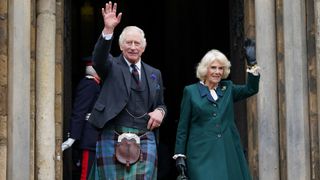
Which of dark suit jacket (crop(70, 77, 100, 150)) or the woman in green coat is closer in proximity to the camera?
the woman in green coat

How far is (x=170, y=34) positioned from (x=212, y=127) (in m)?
5.46

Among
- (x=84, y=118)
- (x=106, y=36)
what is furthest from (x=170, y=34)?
(x=106, y=36)

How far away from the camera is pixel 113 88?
6504mm

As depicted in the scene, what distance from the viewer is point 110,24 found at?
6.25m

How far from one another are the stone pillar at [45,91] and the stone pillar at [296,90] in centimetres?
190

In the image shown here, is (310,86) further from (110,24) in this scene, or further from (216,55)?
(110,24)

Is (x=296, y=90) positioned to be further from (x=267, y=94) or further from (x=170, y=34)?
(x=170, y=34)

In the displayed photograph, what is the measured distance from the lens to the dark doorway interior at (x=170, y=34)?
1121 centimetres

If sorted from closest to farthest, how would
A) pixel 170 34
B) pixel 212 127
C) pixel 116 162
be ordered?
pixel 116 162
pixel 212 127
pixel 170 34

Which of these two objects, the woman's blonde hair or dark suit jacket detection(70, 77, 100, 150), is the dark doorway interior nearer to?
dark suit jacket detection(70, 77, 100, 150)

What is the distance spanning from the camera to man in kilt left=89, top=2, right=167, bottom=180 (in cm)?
644

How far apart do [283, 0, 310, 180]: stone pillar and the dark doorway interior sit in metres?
2.78

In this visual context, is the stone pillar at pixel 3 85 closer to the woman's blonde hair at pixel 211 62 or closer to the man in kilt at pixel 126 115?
the man in kilt at pixel 126 115

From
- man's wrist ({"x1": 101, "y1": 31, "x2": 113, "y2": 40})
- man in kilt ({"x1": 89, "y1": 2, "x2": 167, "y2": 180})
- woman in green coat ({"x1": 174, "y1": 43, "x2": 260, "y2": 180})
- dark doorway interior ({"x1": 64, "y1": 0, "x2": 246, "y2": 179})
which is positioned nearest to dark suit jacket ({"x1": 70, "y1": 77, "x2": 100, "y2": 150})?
man in kilt ({"x1": 89, "y1": 2, "x2": 167, "y2": 180})
